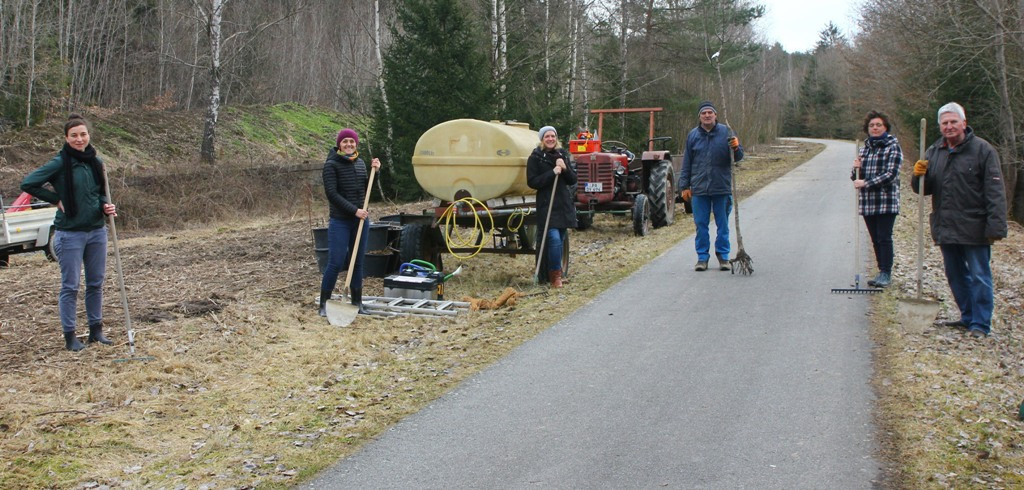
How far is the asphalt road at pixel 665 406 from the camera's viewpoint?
468cm

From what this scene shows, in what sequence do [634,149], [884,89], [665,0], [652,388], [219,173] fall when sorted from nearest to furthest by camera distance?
[652,388] → [219,173] → [634,149] → [665,0] → [884,89]

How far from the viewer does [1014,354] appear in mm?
7141

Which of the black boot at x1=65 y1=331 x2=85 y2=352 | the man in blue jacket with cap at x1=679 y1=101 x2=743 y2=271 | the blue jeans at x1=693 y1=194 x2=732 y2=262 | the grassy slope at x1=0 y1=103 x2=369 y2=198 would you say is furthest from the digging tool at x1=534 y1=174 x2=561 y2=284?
the grassy slope at x1=0 y1=103 x2=369 y2=198

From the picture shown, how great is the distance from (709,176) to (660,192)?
548 cm

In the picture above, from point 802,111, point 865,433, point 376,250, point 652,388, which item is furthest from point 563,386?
point 802,111

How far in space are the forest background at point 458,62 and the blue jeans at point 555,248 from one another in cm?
1147

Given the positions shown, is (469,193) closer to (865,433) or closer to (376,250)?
(376,250)

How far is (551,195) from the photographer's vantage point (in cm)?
1015

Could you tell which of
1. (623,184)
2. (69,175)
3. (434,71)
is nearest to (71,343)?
(69,175)

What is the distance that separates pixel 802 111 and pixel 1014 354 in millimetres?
81040

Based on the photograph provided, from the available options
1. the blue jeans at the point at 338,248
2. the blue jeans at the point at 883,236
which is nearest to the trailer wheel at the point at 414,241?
the blue jeans at the point at 338,248

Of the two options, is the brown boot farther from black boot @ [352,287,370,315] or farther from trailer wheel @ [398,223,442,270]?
black boot @ [352,287,370,315]

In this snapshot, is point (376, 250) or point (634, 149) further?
point (634, 149)

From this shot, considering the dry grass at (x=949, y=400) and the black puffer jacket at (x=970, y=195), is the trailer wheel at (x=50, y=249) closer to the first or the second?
the dry grass at (x=949, y=400)
